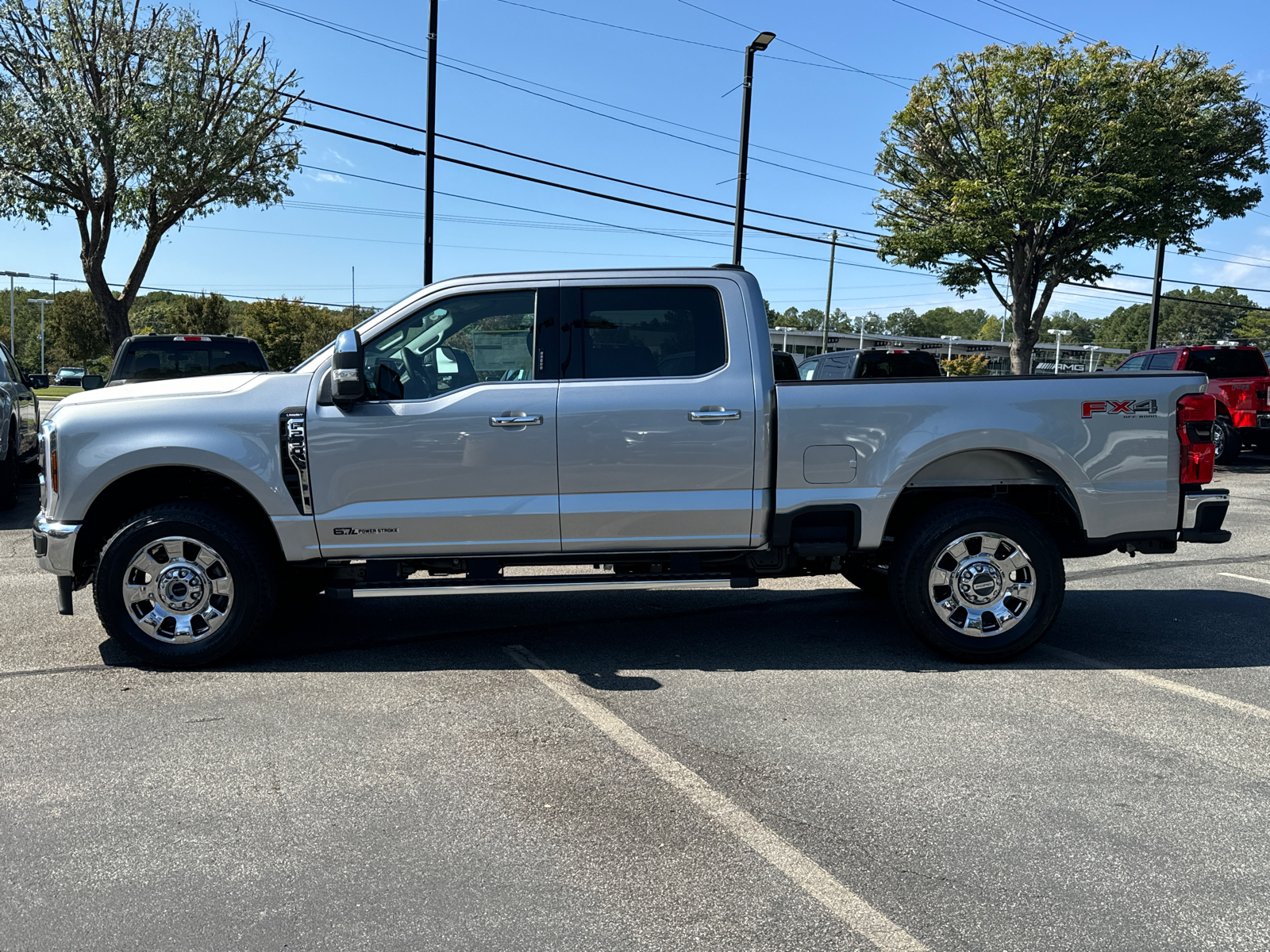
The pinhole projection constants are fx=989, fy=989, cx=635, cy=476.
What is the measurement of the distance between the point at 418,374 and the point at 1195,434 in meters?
4.27

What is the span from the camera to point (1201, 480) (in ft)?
18.0

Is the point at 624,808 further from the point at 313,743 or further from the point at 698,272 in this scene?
the point at 698,272

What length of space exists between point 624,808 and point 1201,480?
3866 millimetres

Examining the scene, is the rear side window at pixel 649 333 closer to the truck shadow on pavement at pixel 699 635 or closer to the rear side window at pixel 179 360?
the truck shadow on pavement at pixel 699 635

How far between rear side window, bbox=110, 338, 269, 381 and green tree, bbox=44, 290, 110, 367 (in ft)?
224

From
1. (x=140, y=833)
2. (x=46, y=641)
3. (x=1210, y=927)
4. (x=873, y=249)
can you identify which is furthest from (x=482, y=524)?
(x=873, y=249)

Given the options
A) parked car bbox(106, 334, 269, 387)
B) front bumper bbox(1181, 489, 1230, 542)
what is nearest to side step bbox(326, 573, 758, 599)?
front bumper bbox(1181, 489, 1230, 542)

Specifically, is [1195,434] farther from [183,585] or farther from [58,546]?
[58,546]

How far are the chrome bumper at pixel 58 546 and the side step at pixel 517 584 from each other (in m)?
1.35

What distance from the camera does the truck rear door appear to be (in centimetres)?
523

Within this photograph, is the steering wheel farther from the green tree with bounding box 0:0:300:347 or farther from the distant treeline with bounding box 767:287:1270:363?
the distant treeline with bounding box 767:287:1270:363

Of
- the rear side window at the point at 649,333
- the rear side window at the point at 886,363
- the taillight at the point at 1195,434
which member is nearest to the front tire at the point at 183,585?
the rear side window at the point at 649,333

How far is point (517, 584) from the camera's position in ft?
17.1

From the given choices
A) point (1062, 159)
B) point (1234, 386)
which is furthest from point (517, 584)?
point (1062, 159)
